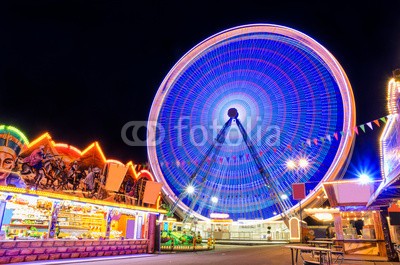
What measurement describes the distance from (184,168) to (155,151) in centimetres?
238

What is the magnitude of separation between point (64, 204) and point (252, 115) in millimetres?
13619

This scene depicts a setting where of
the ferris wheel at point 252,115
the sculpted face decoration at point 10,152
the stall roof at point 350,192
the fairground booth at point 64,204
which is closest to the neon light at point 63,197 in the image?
the fairground booth at point 64,204

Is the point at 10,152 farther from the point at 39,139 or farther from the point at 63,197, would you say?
the point at 63,197

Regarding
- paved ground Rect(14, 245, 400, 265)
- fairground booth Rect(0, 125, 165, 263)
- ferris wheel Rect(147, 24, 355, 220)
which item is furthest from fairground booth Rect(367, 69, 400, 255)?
fairground booth Rect(0, 125, 165, 263)

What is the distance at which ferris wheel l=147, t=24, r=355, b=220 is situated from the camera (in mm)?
19500

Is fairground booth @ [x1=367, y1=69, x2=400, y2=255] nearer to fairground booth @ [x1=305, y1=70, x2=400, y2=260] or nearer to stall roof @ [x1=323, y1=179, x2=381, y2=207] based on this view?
fairground booth @ [x1=305, y1=70, x2=400, y2=260]

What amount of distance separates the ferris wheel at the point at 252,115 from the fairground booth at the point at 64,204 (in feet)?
22.3

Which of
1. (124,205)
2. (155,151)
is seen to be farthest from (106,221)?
(155,151)

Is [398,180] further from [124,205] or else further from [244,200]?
[244,200]

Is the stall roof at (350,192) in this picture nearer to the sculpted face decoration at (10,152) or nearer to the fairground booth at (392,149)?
the fairground booth at (392,149)

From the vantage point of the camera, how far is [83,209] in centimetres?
1416

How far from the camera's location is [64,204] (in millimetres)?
12445

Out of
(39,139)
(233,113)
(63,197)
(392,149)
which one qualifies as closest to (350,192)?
(392,149)

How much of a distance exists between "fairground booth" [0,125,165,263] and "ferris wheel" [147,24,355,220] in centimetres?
679
